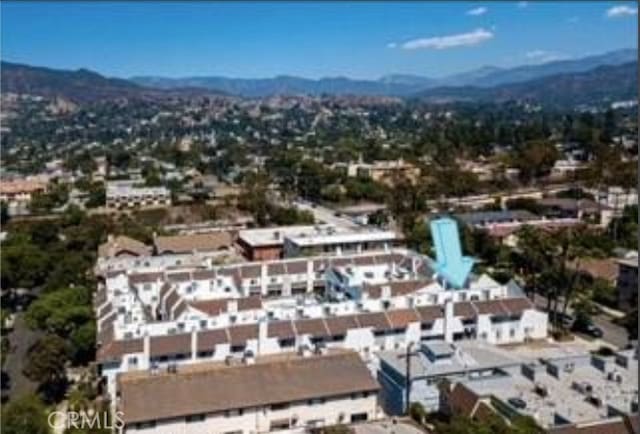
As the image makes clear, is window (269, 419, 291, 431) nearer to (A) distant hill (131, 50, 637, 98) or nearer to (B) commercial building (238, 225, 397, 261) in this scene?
(B) commercial building (238, 225, 397, 261)

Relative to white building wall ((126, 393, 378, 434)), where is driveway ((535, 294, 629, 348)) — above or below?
below

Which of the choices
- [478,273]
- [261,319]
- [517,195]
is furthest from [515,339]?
[517,195]

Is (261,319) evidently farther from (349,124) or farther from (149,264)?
(349,124)

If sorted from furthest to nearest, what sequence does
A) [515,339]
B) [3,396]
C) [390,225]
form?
[390,225] → [515,339] → [3,396]

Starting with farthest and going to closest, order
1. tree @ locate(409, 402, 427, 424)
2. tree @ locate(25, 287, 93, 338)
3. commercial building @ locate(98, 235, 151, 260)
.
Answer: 1. commercial building @ locate(98, 235, 151, 260)
2. tree @ locate(25, 287, 93, 338)
3. tree @ locate(409, 402, 427, 424)

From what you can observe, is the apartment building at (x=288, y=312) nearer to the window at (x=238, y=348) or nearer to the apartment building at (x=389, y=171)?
the window at (x=238, y=348)

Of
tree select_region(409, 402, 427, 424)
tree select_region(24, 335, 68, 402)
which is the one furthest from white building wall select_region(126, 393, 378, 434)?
tree select_region(24, 335, 68, 402)
